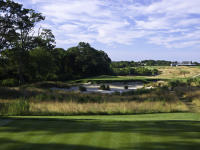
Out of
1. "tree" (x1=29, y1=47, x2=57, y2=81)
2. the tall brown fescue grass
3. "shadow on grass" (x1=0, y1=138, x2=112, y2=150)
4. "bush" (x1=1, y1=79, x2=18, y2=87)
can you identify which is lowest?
the tall brown fescue grass

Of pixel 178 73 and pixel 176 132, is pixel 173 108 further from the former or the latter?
pixel 178 73

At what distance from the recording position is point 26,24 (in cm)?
3381

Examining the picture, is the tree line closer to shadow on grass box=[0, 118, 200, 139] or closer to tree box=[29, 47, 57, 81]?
tree box=[29, 47, 57, 81]

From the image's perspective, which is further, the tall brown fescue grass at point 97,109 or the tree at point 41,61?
the tree at point 41,61

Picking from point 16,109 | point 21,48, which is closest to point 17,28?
point 21,48

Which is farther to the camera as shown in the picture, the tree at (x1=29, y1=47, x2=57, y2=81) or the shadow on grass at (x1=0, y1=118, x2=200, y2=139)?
the tree at (x1=29, y1=47, x2=57, y2=81)

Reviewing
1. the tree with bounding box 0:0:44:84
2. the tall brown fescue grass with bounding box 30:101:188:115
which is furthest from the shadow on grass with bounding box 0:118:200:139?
the tree with bounding box 0:0:44:84

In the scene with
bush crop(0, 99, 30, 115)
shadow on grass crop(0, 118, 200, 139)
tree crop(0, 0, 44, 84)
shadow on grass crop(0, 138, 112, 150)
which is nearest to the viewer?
shadow on grass crop(0, 138, 112, 150)

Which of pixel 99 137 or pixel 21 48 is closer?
pixel 99 137

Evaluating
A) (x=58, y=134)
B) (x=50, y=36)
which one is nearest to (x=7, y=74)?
(x=50, y=36)

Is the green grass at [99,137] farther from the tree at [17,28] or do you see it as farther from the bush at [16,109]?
the tree at [17,28]

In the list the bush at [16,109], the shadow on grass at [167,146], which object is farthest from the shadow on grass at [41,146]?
the bush at [16,109]

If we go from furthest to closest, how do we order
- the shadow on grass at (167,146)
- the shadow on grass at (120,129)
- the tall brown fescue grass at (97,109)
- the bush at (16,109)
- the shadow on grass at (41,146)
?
the tall brown fescue grass at (97,109) < the bush at (16,109) < the shadow on grass at (120,129) < the shadow on grass at (167,146) < the shadow on grass at (41,146)

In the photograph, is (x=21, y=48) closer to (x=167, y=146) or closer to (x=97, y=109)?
(x=97, y=109)
